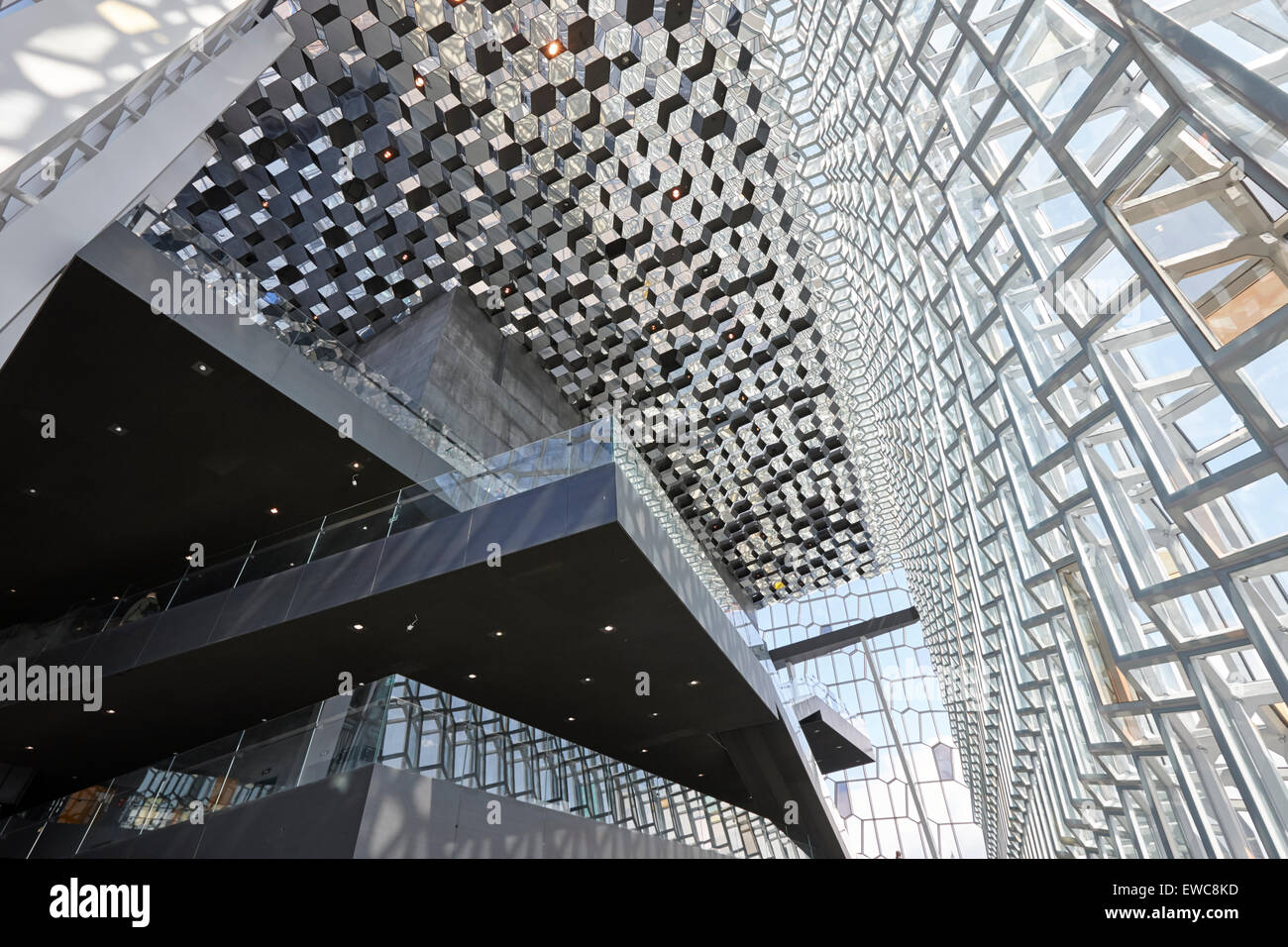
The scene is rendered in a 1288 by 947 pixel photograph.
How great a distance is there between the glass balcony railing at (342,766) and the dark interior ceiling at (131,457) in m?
4.03

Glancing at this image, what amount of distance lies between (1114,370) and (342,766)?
31.3ft

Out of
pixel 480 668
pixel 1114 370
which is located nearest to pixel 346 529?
pixel 480 668

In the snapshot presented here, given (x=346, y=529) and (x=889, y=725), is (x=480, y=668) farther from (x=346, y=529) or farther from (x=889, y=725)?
(x=889, y=725)

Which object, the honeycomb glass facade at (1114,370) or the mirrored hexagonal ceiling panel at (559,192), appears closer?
the honeycomb glass facade at (1114,370)

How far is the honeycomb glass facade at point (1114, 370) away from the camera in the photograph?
4.22m

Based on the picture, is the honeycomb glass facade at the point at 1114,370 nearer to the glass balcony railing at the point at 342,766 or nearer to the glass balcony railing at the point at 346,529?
the glass balcony railing at the point at 346,529

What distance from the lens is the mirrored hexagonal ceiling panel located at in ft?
48.2

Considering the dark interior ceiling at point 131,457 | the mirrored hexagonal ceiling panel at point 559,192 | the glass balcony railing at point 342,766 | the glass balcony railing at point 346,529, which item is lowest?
the glass balcony railing at point 342,766

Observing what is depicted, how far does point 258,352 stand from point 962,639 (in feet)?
62.3

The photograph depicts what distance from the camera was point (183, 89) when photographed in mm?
10734

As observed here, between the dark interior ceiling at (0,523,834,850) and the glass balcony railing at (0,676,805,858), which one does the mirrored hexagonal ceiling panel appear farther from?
the glass balcony railing at (0,676,805,858)

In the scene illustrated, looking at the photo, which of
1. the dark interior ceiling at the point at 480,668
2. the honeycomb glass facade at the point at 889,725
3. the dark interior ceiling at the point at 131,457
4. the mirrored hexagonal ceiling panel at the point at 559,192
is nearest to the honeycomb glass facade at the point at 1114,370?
the mirrored hexagonal ceiling panel at the point at 559,192

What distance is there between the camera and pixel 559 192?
1783 cm
